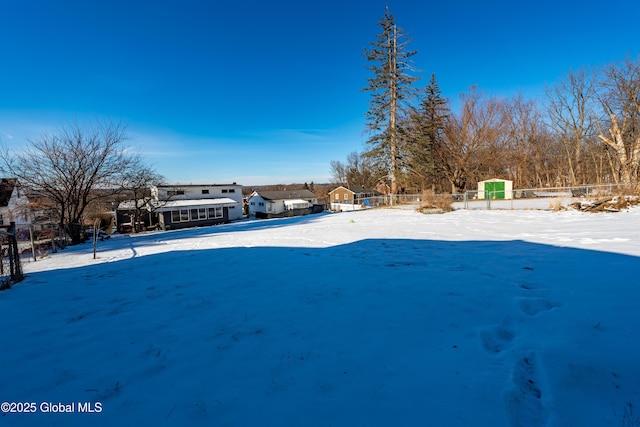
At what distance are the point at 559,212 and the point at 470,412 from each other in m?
14.6

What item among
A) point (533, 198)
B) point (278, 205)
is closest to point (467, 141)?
point (533, 198)

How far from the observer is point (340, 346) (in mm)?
2340

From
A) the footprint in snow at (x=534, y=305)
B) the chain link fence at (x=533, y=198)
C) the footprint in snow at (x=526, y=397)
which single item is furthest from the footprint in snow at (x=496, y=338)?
the chain link fence at (x=533, y=198)

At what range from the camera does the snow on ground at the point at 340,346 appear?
5.39ft

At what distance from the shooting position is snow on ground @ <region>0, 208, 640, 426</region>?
1644 millimetres

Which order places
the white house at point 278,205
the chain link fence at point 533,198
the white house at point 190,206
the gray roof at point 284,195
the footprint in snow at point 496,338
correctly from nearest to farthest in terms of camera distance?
1. the footprint in snow at point 496,338
2. the chain link fence at point 533,198
3. the white house at point 190,206
4. the white house at point 278,205
5. the gray roof at point 284,195

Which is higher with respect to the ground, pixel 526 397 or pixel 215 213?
pixel 526 397

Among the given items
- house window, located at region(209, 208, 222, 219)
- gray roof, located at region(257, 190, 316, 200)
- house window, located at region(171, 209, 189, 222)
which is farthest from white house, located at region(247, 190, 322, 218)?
house window, located at region(171, 209, 189, 222)

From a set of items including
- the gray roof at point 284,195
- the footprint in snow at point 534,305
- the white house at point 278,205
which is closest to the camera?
the footprint in snow at point 534,305

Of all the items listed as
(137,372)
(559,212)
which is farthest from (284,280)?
(559,212)

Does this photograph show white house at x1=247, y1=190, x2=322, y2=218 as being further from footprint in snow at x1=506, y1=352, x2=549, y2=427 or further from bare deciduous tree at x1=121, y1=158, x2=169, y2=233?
footprint in snow at x1=506, y1=352, x2=549, y2=427

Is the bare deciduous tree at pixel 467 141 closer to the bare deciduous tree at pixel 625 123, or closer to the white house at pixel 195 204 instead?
the bare deciduous tree at pixel 625 123

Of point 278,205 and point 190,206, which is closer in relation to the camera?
point 190,206

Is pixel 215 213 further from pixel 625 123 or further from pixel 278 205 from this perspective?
pixel 625 123
